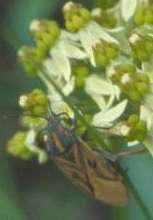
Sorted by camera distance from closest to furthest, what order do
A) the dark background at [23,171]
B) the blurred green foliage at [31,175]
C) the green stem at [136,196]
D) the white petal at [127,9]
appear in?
the green stem at [136,196], the white petal at [127,9], the blurred green foliage at [31,175], the dark background at [23,171]

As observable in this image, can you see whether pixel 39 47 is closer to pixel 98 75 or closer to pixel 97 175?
pixel 98 75

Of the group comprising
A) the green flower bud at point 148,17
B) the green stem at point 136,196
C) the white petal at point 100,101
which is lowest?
the green stem at point 136,196

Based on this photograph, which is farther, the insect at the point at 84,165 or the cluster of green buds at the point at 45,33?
the cluster of green buds at the point at 45,33

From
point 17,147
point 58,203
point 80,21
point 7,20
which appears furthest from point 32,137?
point 58,203

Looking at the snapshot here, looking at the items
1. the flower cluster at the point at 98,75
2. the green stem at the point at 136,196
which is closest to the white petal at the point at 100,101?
the flower cluster at the point at 98,75

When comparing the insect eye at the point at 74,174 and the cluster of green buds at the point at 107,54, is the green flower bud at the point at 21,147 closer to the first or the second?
the insect eye at the point at 74,174

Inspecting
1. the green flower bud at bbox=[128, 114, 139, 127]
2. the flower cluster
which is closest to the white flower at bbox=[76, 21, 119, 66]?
the flower cluster

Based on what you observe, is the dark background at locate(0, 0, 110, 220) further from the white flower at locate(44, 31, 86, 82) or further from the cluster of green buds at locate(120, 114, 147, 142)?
the cluster of green buds at locate(120, 114, 147, 142)

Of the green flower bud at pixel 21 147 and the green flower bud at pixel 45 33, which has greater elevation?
the green flower bud at pixel 45 33
